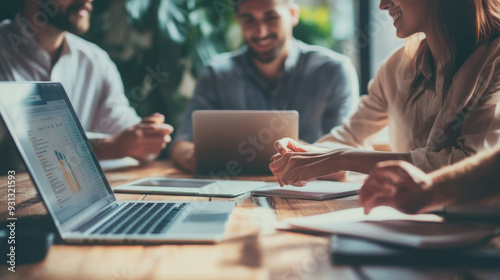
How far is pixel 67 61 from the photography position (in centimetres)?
219

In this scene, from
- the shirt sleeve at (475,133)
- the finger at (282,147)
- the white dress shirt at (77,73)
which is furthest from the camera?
the white dress shirt at (77,73)

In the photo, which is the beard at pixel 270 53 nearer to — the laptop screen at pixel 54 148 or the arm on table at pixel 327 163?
the arm on table at pixel 327 163

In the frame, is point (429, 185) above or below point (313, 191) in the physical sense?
above

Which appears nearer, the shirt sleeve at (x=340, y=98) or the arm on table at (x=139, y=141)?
the arm on table at (x=139, y=141)

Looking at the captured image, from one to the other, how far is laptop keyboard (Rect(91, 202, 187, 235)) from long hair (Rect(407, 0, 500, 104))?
0.77 m

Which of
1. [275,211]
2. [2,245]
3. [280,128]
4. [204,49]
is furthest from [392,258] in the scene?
[204,49]

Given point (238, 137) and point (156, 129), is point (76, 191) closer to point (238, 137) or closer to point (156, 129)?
point (238, 137)

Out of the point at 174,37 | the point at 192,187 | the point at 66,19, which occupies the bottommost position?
the point at 192,187

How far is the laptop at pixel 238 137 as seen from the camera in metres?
1.46

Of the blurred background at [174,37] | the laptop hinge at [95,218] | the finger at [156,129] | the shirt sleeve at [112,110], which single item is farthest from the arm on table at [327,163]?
the blurred background at [174,37]

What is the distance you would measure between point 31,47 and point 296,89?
124cm

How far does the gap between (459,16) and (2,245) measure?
111 centimetres

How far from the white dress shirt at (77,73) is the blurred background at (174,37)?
0.31 m

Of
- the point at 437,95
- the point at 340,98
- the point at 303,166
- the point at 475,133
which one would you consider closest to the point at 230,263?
the point at 303,166
